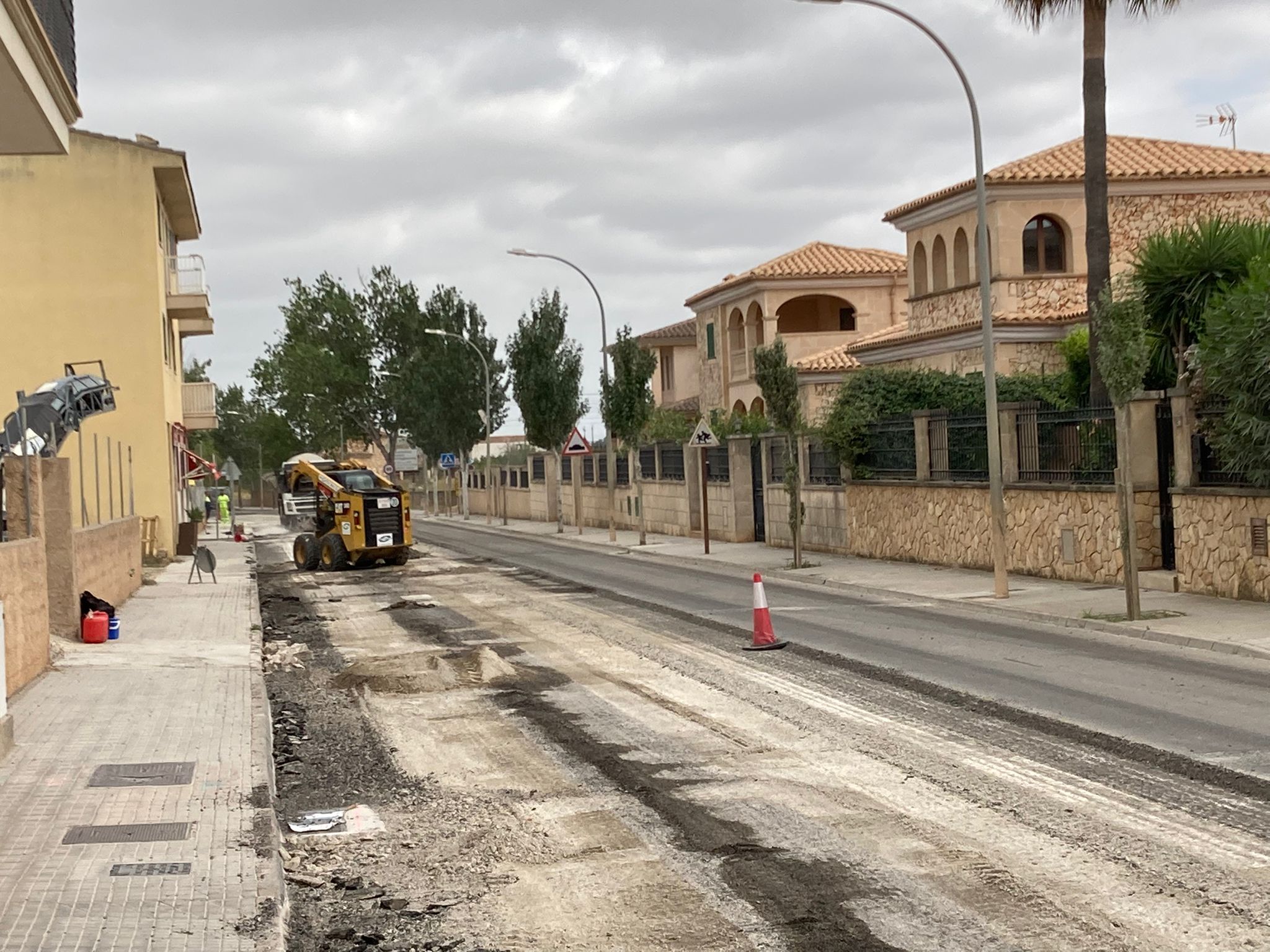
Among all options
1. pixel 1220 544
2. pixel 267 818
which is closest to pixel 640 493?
pixel 1220 544

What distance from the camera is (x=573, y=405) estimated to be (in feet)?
161

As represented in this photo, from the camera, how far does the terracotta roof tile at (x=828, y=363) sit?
1823 inches

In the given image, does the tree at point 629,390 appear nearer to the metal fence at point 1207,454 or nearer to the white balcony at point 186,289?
the white balcony at point 186,289

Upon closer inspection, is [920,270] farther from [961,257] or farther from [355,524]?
[355,524]

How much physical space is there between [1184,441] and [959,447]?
261 inches

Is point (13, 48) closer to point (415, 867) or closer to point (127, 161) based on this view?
point (415, 867)

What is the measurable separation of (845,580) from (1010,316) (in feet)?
45.4

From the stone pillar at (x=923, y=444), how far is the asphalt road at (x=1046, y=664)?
12.6 ft

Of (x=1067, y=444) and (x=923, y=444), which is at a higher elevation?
(x=923, y=444)

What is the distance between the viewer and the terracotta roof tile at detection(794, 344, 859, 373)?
46312 mm

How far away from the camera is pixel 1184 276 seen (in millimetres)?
22781

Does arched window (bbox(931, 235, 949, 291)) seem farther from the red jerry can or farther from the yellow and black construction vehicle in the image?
the red jerry can

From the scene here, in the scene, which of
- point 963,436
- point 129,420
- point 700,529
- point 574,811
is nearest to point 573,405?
point 700,529

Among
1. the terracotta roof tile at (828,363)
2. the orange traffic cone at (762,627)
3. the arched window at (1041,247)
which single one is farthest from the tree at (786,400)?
the terracotta roof tile at (828,363)
